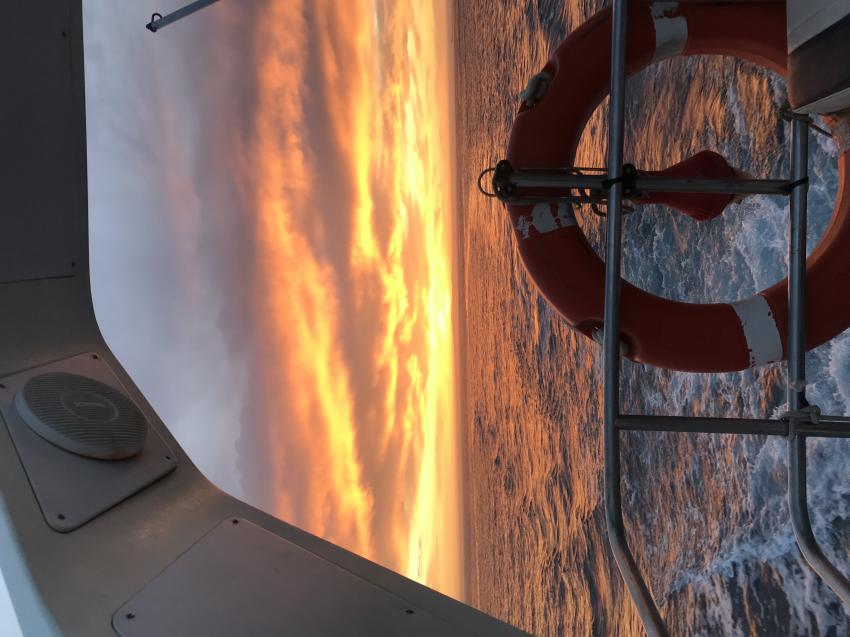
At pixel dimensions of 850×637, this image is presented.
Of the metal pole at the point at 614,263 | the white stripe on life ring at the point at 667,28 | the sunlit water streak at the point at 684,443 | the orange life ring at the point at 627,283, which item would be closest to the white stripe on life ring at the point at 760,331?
the orange life ring at the point at 627,283

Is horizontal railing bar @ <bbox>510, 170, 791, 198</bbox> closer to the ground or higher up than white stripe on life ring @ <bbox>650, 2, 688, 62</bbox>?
closer to the ground

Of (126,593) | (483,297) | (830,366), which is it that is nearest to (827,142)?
(830,366)

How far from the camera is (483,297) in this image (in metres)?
11.0

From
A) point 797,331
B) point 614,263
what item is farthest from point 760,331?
point 614,263

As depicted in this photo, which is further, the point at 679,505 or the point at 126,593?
the point at 679,505

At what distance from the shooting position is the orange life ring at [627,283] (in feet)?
3.65

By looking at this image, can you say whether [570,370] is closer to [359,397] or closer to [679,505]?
[359,397]

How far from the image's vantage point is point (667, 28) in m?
1.17

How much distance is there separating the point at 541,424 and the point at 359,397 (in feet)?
7.29

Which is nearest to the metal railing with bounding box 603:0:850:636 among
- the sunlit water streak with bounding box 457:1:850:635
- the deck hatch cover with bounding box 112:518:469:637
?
the deck hatch cover with bounding box 112:518:469:637

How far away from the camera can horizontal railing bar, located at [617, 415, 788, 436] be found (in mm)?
1005

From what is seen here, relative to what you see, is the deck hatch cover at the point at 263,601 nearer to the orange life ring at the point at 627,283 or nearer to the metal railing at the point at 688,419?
the metal railing at the point at 688,419

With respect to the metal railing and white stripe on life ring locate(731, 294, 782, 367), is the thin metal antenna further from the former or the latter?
white stripe on life ring locate(731, 294, 782, 367)

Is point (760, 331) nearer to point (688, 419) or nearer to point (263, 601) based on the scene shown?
point (688, 419)
